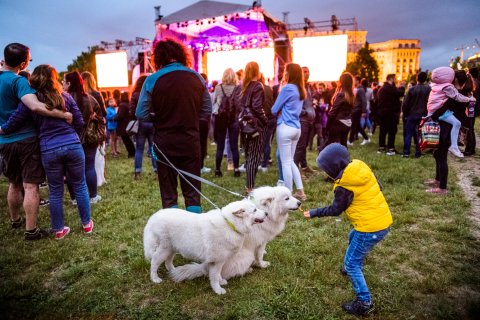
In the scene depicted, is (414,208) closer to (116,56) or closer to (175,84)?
(175,84)

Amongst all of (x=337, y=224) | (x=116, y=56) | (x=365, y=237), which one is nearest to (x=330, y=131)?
(x=337, y=224)

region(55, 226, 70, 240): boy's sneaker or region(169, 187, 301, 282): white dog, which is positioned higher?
region(169, 187, 301, 282): white dog

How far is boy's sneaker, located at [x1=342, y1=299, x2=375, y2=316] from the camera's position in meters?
2.50

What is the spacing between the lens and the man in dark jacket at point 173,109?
117 inches

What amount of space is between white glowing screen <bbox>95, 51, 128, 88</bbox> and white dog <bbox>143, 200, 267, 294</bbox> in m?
18.0

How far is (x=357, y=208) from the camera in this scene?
97.1 inches

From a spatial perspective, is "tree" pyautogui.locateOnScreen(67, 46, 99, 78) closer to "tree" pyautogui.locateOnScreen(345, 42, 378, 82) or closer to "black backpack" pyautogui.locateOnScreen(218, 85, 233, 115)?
"tree" pyautogui.locateOnScreen(345, 42, 378, 82)

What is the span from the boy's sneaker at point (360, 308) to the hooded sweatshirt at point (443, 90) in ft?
13.8

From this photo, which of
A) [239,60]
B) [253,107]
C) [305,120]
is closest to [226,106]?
[253,107]

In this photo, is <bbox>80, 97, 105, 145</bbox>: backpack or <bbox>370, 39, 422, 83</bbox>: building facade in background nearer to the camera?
<bbox>80, 97, 105, 145</bbox>: backpack

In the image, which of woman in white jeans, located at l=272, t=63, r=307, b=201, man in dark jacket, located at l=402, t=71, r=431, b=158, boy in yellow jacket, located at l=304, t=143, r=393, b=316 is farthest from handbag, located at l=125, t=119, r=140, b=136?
man in dark jacket, located at l=402, t=71, r=431, b=158

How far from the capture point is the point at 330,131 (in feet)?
20.5

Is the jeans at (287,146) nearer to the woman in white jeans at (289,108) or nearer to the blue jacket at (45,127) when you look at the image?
the woman in white jeans at (289,108)

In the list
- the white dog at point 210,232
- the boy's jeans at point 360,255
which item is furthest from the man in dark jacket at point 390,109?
the white dog at point 210,232
